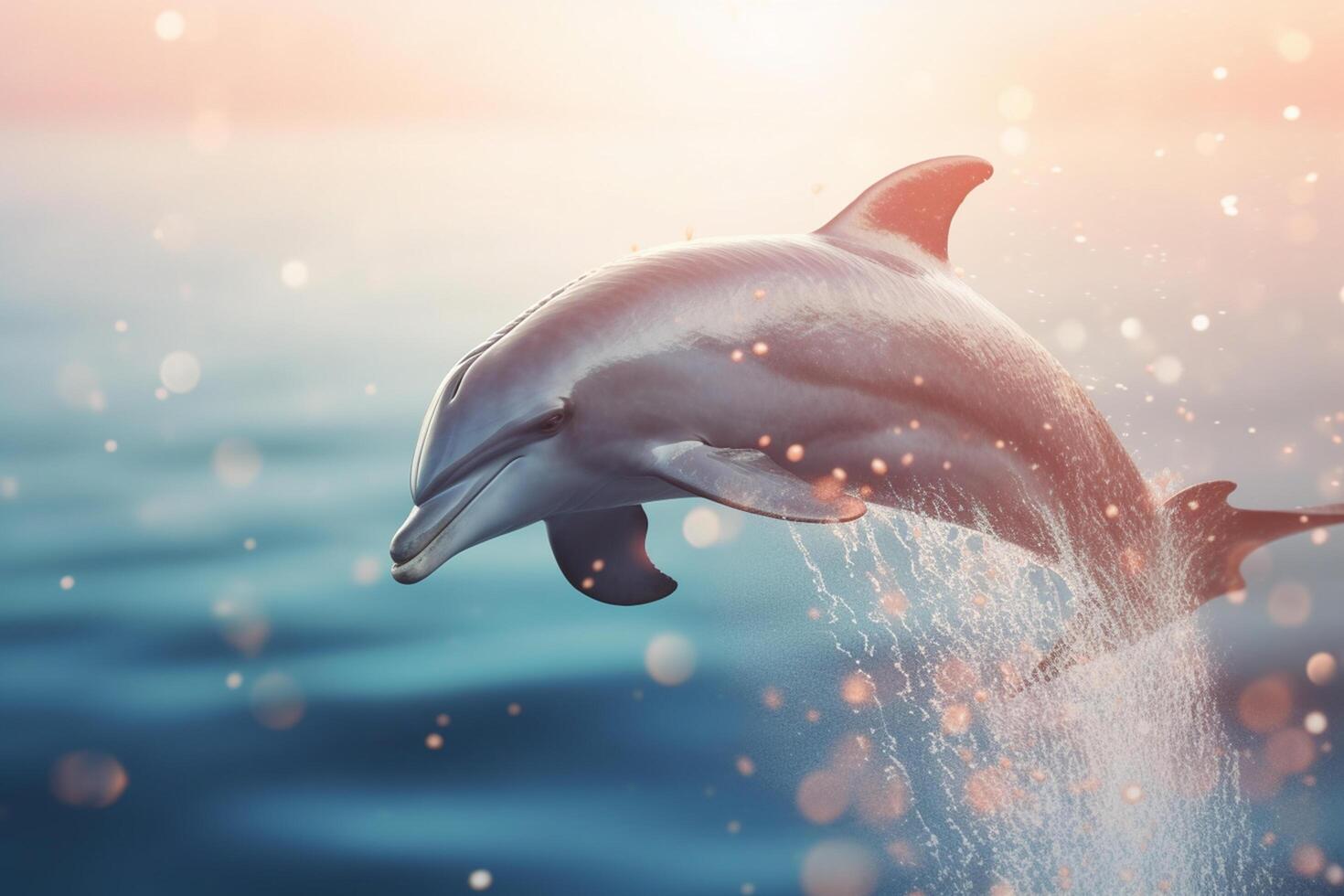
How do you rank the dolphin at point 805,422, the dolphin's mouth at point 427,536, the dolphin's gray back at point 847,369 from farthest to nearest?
the dolphin's gray back at point 847,369
the dolphin at point 805,422
the dolphin's mouth at point 427,536

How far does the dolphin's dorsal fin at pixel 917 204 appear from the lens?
608 cm

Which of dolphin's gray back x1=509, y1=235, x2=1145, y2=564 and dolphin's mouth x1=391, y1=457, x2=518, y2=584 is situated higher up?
dolphin's gray back x1=509, y1=235, x2=1145, y2=564

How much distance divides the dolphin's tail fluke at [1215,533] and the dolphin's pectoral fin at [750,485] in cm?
277

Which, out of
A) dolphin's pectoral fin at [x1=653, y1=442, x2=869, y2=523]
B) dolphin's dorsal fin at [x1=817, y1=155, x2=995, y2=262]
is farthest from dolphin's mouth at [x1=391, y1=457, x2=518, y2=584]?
dolphin's dorsal fin at [x1=817, y1=155, x2=995, y2=262]

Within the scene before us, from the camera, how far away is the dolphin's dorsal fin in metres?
6.08

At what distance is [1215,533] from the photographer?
6.81 meters

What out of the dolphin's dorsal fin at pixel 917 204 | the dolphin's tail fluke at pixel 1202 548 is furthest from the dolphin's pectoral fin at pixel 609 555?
the dolphin's tail fluke at pixel 1202 548

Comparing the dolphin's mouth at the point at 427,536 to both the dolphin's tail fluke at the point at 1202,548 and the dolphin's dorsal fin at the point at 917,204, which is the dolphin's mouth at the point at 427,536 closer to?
the dolphin's dorsal fin at the point at 917,204

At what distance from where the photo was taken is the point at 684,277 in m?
5.21

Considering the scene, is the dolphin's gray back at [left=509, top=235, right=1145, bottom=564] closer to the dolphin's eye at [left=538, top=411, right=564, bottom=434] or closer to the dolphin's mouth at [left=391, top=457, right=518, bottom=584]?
the dolphin's eye at [left=538, top=411, right=564, bottom=434]

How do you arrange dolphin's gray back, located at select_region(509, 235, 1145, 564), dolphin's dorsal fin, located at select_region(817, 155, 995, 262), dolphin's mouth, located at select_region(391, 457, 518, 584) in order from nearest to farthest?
dolphin's mouth, located at select_region(391, 457, 518, 584) → dolphin's gray back, located at select_region(509, 235, 1145, 564) → dolphin's dorsal fin, located at select_region(817, 155, 995, 262)

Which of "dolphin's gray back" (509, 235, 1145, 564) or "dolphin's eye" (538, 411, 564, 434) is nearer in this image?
"dolphin's eye" (538, 411, 564, 434)

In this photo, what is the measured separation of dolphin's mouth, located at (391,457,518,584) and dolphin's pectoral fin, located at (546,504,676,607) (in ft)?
3.22

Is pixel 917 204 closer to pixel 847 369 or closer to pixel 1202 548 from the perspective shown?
pixel 847 369
